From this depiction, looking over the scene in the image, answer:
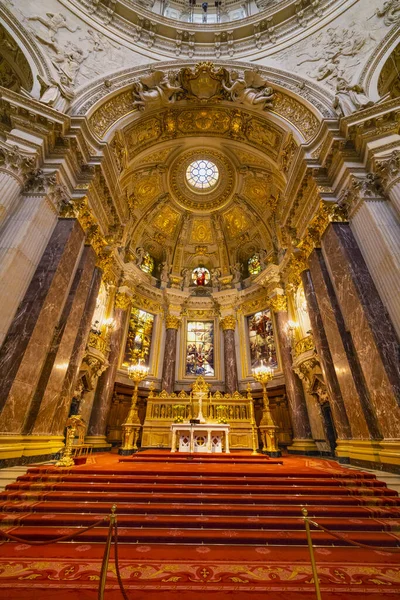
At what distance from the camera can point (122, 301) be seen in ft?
46.9

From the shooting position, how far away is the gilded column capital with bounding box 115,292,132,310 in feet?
46.5

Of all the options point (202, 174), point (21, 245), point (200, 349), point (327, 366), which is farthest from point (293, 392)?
point (202, 174)

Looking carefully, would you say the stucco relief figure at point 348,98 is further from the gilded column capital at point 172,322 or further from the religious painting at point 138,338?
the religious painting at point 138,338

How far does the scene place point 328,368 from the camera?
834 cm

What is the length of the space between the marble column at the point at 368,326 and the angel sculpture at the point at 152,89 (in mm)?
9718

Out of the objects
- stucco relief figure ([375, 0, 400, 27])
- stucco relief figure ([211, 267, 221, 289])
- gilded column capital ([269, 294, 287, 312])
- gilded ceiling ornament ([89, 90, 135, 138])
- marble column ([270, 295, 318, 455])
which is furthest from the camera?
stucco relief figure ([211, 267, 221, 289])

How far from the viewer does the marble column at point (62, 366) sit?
6504 mm

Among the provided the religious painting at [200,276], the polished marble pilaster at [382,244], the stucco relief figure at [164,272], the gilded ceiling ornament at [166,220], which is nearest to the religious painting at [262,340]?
the religious painting at [200,276]

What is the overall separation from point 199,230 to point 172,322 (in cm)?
707

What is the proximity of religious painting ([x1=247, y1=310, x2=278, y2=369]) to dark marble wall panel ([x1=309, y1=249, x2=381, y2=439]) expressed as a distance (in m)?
6.97

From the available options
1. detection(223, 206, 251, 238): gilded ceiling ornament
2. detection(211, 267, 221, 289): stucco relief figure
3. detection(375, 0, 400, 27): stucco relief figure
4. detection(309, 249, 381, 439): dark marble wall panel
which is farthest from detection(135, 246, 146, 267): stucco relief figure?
detection(375, 0, 400, 27): stucco relief figure

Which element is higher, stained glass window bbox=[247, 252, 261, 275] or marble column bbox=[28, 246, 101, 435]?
stained glass window bbox=[247, 252, 261, 275]

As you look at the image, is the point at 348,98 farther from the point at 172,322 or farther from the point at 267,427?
the point at 172,322

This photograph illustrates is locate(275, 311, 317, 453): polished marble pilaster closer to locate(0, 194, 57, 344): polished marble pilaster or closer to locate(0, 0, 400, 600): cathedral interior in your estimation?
locate(0, 0, 400, 600): cathedral interior
